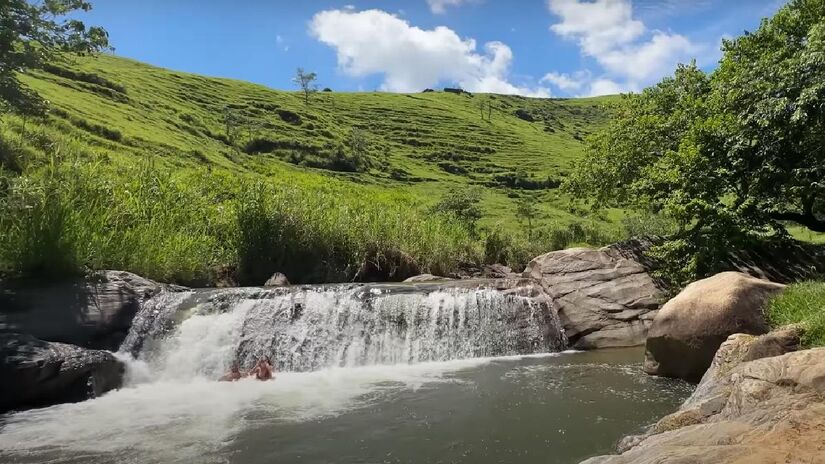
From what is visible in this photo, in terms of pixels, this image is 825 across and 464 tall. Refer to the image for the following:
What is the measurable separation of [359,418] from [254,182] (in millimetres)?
16645

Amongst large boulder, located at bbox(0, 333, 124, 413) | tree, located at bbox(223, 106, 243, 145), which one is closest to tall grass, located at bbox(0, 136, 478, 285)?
large boulder, located at bbox(0, 333, 124, 413)

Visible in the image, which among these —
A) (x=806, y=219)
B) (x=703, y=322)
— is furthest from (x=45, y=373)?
(x=806, y=219)

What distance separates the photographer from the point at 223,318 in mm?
14055

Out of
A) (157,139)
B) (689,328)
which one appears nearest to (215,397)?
(689,328)

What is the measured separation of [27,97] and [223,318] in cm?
1113

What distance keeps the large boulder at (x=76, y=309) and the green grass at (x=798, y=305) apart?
1335 centimetres

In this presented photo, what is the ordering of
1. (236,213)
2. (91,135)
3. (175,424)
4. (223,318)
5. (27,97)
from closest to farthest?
1. (175,424)
2. (223,318)
3. (27,97)
4. (236,213)
5. (91,135)

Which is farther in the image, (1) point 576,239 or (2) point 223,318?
(1) point 576,239

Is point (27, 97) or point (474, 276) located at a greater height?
point (27, 97)

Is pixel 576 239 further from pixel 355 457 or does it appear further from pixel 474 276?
pixel 355 457

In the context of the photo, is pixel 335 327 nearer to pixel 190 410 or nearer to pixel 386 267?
pixel 190 410

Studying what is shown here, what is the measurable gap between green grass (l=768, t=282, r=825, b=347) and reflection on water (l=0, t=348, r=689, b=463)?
199 centimetres

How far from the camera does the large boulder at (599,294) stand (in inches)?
605

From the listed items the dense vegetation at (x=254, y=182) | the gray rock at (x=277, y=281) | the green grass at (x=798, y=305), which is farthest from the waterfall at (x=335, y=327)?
the green grass at (x=798, y=305)
